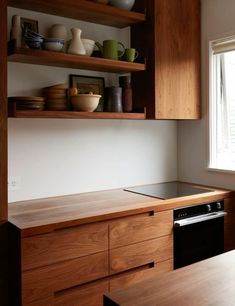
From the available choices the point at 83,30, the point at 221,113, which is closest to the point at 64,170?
the point at 83,30

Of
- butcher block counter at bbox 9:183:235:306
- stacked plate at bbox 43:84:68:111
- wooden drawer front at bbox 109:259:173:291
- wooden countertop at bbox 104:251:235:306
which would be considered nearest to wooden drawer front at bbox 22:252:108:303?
butcher block counter at bbox 9:183:235:306

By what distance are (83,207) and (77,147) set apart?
612 mm

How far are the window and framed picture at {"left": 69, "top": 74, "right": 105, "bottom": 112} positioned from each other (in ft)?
3.21

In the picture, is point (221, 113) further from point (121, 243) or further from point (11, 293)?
point (11, 293)

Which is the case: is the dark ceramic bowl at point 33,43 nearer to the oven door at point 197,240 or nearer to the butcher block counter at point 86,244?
the butcher block counter at point 86,244

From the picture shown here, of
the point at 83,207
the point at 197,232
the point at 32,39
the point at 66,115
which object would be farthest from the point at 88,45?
the point at 197,232

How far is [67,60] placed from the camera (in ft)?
7.79

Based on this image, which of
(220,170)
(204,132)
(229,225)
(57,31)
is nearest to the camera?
(57,31)

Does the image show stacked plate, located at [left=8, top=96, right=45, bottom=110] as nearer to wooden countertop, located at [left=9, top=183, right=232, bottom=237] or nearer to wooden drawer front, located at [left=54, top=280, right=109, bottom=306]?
wooden countertop, located at [left=9, top=183, right=232, bottom=237]

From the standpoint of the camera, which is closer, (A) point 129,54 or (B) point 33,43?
(B) point 33,43

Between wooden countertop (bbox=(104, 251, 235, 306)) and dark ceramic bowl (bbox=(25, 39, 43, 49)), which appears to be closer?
wooden countertop (bbox=(104, 251, 235, 306))

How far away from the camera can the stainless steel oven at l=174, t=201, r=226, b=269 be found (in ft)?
8.51

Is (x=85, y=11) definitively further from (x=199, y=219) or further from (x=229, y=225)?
(x=229, y=225)

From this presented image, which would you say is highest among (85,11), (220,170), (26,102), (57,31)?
(85,11)
